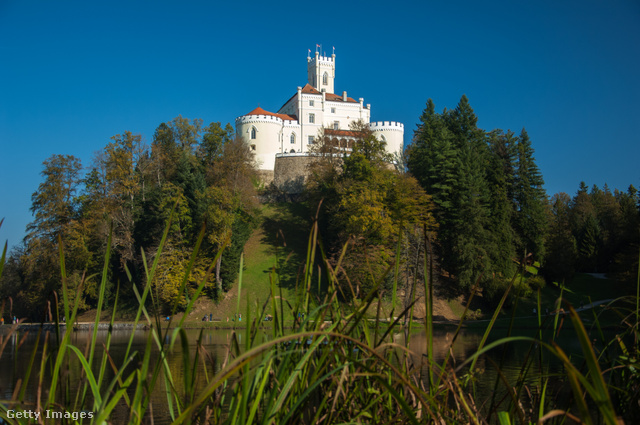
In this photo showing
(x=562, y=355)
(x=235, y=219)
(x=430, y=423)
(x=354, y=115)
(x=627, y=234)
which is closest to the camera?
(x=562, y=355)

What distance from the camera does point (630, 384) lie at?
8.24 ft

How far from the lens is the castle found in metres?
50.9

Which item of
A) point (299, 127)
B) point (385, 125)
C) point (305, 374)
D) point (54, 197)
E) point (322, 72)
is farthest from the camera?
point (322, 72)

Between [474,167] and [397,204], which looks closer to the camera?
[397,204]

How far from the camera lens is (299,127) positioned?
179ft

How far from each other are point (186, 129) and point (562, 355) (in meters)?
40.8

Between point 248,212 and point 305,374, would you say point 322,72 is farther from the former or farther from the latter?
point 305,374

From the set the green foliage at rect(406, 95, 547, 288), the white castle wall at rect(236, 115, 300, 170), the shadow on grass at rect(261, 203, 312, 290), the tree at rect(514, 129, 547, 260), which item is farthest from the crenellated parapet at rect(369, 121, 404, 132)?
the tree at rect(514, 129, 547, 260)

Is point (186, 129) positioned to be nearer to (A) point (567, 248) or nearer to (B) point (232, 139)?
(B) point (232, 139)

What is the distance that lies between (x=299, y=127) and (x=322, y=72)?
11119 millimetres

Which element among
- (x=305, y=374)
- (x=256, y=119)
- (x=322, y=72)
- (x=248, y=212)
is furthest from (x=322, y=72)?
(x=305, y=374)

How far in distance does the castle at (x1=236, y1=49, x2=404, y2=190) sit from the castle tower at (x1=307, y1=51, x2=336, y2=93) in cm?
214

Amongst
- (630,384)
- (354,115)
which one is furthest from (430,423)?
(354,115)

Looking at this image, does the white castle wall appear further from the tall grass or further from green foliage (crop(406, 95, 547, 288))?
the tall grass
